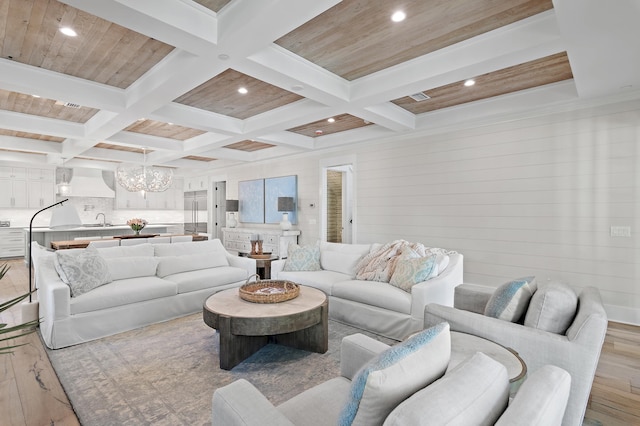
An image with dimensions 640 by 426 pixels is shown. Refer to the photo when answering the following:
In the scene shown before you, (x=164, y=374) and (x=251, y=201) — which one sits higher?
(x=251, y=201)

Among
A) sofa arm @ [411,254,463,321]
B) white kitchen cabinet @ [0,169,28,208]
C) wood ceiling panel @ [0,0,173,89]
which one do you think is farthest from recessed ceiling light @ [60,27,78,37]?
white kitchen cabinet @ [0,169,28,208]

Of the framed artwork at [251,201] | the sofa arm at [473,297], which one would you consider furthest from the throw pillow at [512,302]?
the framed artwork at [251,201]

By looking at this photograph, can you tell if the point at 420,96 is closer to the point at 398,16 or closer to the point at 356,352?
the point at 398,16

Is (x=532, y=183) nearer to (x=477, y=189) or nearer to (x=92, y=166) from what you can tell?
(x=477, y=189)

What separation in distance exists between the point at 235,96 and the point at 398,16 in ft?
8.21

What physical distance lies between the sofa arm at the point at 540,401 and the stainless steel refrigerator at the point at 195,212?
10.3 meters

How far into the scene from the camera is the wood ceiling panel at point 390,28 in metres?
2.56

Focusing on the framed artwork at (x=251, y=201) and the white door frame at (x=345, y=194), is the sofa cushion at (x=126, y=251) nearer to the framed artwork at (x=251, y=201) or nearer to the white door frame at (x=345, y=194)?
the white door frame at (x=345, y=194)

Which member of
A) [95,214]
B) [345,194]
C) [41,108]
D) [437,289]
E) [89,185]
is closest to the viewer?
[437,289]

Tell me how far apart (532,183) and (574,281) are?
130 cm

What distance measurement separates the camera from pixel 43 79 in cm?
362

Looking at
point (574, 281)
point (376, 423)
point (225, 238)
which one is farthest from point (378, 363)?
point (225, 238)

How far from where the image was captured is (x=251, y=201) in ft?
28.4

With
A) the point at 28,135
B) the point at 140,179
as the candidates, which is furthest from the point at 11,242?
the point at 140,179
